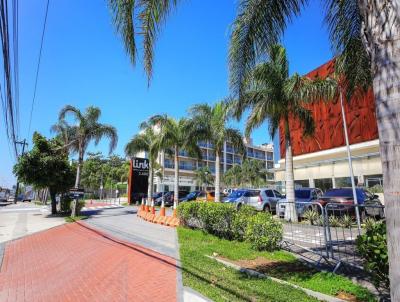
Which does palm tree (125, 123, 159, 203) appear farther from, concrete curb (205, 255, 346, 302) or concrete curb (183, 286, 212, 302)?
concrete curb (183, 286, 212, 302)

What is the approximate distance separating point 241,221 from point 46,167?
1724 cm

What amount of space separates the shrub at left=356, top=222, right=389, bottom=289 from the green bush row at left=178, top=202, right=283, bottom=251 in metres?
4.36

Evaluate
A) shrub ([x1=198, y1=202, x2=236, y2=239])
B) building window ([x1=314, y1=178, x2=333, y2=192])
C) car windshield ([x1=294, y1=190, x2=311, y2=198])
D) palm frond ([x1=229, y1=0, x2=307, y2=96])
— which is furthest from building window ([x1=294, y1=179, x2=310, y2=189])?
palm frond ([x1=229, y1=0, x2=307, y2=96])

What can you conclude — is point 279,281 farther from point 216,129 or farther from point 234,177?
point 234,177

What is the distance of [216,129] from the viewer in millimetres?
23344

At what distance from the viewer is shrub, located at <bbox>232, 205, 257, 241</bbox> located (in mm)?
10773

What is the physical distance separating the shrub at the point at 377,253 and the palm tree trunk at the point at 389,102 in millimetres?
2157

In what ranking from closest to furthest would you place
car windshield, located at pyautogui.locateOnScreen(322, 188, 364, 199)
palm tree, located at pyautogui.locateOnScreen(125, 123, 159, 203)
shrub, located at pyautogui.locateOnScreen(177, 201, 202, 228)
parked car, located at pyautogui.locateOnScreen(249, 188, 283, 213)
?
1. shrub, located at pyautogui.locateOnScreen(177, 201, 202, 228)
2. car windshield, located at pyautogui.locateOnScreen(322, 188, 364, 199)
3. parked car, located at pyautogui.locateOnScreen(249, 188, 283, 213)
4. palm tree, located at pyautogui.locateOnScreen(125, 123, 159, 203)

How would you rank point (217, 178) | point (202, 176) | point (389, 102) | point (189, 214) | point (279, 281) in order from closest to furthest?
point (389, 102) → point (279, 281) → point (189, 214) → point (217, 178) → point (202, 176)

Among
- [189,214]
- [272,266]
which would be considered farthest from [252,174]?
[272,266]

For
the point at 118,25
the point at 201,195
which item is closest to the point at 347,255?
the point at 118,25

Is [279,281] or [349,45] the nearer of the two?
[279,281]

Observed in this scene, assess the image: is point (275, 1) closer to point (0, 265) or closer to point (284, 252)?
point (284, 252)

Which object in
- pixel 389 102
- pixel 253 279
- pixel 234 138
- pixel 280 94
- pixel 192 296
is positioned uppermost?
pixel 280 94
